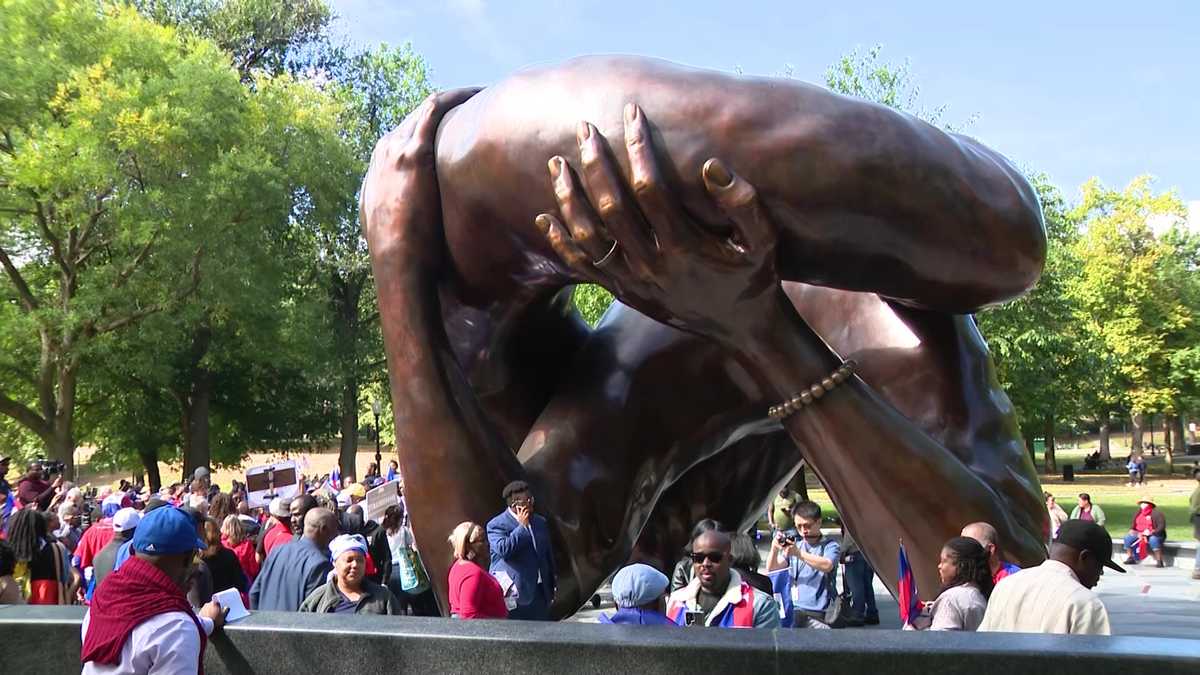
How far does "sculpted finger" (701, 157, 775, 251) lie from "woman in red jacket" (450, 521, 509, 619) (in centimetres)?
164

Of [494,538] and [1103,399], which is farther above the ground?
[1103,399]

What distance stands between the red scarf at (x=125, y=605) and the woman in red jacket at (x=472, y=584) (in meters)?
1.42

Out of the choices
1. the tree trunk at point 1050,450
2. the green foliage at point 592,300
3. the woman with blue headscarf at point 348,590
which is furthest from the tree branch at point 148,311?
the tree trunk at point 1050,450

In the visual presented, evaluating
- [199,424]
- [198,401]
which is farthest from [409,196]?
[199,424]

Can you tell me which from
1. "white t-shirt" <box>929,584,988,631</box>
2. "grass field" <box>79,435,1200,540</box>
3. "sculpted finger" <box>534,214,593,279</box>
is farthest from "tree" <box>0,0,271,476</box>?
"white t-shirt" <box>929,584,988,631</box>

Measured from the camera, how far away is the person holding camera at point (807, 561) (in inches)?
318

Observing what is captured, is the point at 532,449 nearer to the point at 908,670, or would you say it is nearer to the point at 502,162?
the point at 502,162

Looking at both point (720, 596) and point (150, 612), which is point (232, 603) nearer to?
point (150, 612)

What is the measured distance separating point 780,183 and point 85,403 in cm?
3140

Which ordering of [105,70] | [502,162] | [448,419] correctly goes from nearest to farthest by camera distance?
1. [502,162]
2. [448,419]
3. [105,70]

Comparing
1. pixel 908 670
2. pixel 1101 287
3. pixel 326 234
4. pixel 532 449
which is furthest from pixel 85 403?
pixel 1101 287

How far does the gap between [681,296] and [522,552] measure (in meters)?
1.39

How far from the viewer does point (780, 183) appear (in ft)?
13.4

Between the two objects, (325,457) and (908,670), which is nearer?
(908,670)
